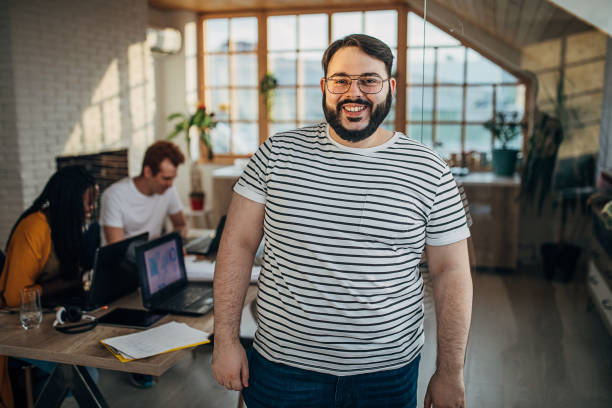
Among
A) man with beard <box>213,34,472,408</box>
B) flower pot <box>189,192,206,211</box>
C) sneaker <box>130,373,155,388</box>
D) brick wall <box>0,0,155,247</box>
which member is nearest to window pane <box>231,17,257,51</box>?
brick wall <box>0,0,155,247</box>

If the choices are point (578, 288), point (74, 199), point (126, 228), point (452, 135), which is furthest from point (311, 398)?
point (452, 135)

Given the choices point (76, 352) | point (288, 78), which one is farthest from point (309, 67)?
point (76, 352)

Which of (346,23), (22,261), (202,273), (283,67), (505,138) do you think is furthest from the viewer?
(283,67)

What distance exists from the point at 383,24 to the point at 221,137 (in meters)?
2.36

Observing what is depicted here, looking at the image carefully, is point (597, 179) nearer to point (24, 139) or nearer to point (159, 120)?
point (24, 139)

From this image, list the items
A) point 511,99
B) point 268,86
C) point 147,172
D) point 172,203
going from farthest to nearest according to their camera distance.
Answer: point 268,86, point 511,99, point 172,203, point 147,172

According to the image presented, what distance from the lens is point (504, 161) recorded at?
387 cm

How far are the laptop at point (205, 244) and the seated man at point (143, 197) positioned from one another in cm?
28

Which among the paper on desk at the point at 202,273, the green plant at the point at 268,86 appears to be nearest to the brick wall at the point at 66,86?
the green plant at the point at 268,86

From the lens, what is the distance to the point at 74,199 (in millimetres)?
2438

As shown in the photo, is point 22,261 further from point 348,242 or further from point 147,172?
point 348,242

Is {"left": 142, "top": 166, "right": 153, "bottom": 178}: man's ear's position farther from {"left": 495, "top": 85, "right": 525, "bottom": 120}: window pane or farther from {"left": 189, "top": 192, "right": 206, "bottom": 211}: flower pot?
{"left": 189, "top": 192, "right": 206, "bottom": 211}: flower pot

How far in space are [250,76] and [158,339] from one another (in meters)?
5.19

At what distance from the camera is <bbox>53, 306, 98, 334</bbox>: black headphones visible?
6.53 ft
